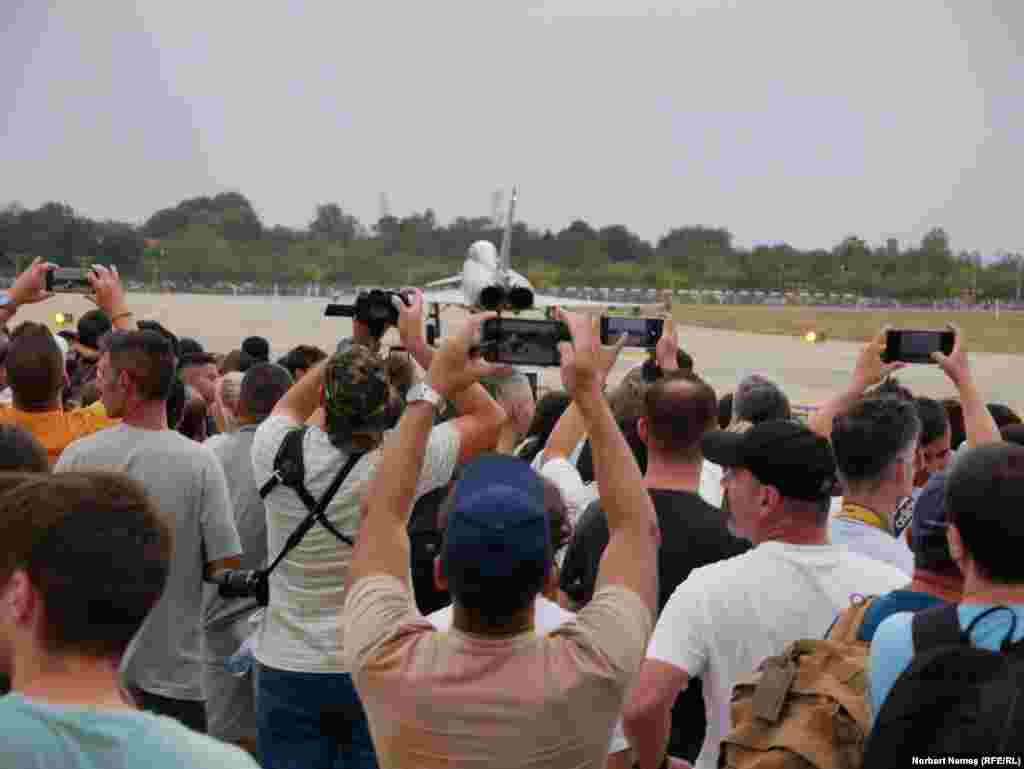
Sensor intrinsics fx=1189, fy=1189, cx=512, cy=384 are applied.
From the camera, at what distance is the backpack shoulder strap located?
2.54 metres

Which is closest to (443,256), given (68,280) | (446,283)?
(446,283)

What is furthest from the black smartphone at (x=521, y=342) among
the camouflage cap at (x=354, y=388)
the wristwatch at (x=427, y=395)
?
the camouflage cap at (x=354, y=388)

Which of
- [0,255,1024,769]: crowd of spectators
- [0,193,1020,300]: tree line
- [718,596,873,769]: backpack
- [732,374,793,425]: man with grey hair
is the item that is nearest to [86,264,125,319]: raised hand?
[0,255,1024,769]: crowd of spectators

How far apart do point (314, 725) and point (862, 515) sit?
2134 mm

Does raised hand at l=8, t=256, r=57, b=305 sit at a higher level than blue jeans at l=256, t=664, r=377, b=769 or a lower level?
higher

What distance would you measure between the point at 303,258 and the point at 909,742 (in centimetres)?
10506

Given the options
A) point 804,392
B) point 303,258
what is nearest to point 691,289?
point 303,258

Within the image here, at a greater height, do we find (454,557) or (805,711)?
(454,557)

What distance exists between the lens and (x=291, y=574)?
14.5ft

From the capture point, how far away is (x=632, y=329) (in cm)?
411

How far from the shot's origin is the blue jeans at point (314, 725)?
432cm

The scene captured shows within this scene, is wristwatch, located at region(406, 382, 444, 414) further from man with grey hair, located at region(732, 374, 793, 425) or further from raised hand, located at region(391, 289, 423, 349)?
man with grey hair, located at region(732, 374, 793, 425)

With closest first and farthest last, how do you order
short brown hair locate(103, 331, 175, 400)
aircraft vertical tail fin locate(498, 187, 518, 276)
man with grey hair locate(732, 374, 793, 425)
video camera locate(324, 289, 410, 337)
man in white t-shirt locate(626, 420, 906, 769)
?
man in white t-shirt locate(626, 420, 906, 769), video camera locate(324, 289, 410, 337), short brown hair locate(103, 331, 175, 400), man with grey hair locate(732, 374, 793, 425), aircraft vertical tail fin locate(498, 187, 518, 276)

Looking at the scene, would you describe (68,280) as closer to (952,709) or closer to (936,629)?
(936,629)
